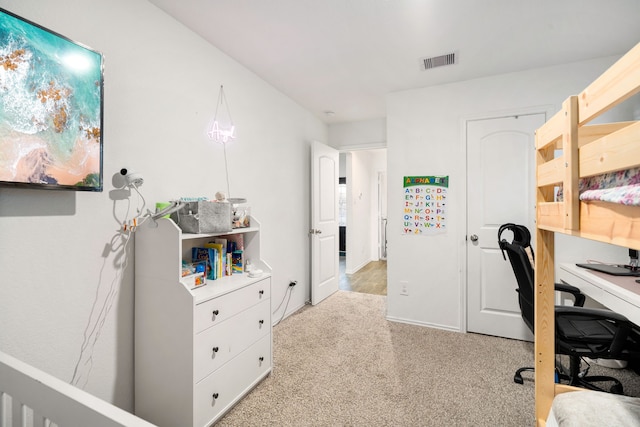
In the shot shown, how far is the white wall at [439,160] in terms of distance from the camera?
2.62m

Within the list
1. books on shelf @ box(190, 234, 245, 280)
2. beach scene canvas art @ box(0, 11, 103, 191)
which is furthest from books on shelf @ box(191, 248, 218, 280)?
beach scene canvas art @ box(0, 11, 103, 191)

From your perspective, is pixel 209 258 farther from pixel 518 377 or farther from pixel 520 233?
pixel 520 233

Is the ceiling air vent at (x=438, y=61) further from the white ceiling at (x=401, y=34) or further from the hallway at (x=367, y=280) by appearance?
the hallway at (x=367, y=280)

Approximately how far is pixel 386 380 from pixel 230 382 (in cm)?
106

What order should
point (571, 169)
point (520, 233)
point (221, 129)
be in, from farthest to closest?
point (520, 233), point (221, 129), point (571, 169)

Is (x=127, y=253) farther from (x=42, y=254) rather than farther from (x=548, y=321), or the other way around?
(x=548, y=321)

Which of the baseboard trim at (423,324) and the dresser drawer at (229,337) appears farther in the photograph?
the baseboard trim at (423,324)

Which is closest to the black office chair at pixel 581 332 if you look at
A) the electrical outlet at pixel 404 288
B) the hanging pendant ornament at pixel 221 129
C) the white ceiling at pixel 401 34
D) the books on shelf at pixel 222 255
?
the electrical outlet at pixel 404 288

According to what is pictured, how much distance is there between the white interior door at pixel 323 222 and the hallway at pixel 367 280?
445 mm

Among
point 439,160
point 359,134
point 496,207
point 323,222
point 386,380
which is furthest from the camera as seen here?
point 359,134

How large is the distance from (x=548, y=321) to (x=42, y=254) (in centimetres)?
232

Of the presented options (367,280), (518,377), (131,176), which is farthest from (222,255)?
(367,280)

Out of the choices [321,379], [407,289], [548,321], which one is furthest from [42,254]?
[407,289]

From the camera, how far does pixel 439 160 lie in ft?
9.51
